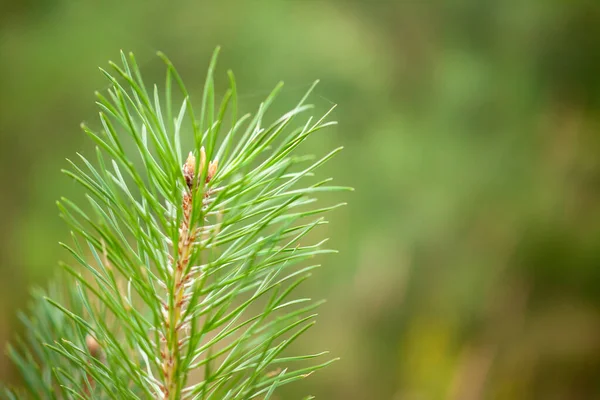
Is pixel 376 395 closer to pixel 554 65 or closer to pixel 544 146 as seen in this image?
pixel 544 146

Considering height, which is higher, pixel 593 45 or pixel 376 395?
pixel 593 45

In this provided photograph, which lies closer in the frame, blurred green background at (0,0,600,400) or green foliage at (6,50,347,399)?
green foliage at (6,50,347,399)

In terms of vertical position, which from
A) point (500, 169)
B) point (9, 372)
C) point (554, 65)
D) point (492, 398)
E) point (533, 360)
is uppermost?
Result: point (554, 65)

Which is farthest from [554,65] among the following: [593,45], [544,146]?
[544,146]

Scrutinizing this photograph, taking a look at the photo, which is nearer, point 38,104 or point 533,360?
point 38,104

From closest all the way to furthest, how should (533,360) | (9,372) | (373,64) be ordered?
(9,372)
(373,64)
(533,360)

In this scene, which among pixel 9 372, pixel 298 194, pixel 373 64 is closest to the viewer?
pixel 298 194

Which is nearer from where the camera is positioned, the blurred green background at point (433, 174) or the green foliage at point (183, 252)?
the green foliage at point (183, 252)

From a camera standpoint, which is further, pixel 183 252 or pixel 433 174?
pixel 433 174
